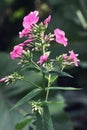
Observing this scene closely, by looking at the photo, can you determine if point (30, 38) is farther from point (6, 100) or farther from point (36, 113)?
point (6, 100)

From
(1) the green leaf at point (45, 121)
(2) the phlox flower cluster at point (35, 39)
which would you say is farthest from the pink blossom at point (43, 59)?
(1) the green leaf at point (45, 121)

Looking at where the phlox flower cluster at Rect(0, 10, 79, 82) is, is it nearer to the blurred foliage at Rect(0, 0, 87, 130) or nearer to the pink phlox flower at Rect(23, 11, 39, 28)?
the pink phlox flower at Rect(23, 11, 39, 28)

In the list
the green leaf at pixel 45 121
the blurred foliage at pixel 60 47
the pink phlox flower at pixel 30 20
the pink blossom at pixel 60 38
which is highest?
the blurred foliage at pixel 60 47

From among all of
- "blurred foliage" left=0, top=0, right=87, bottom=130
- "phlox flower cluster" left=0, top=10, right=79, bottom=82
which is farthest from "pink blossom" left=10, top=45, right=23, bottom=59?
"blurred foliage" left=0, top=0, right=87, bottom=130

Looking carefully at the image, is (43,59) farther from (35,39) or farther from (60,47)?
(60,47)

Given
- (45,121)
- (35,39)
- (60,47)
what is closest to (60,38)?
(35,39)

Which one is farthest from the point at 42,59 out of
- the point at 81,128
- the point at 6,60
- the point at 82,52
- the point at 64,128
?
the point at 81,128

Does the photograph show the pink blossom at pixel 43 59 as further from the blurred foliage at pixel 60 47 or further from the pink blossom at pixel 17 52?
the blurred foliage at pixel 60 47

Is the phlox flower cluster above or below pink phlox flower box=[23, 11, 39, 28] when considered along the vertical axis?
below
